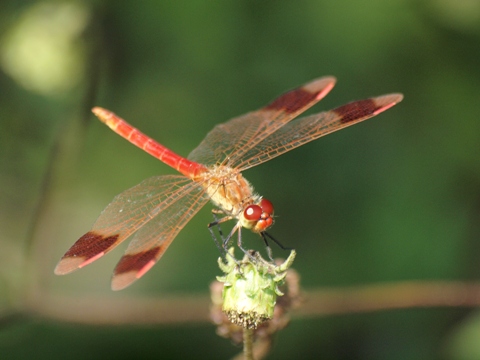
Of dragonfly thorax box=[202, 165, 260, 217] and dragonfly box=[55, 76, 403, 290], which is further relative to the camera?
dragonfly thorax box=[202, 165, 260, 217]

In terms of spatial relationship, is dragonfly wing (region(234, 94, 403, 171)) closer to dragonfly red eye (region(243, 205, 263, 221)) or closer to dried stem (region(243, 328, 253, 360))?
dragonfly red eye (region(243, 205, 263, 221))

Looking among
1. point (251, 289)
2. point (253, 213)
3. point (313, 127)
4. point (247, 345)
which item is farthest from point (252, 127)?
point (247, 345)

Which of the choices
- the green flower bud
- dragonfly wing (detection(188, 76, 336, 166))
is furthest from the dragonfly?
the green flower bud

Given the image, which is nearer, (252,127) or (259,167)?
(252,127)

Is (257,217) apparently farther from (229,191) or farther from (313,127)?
(313,127)

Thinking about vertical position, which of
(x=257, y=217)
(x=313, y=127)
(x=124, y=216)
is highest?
(x=313, y=127)

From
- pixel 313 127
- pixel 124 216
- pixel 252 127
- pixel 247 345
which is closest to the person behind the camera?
pixel 247 345
